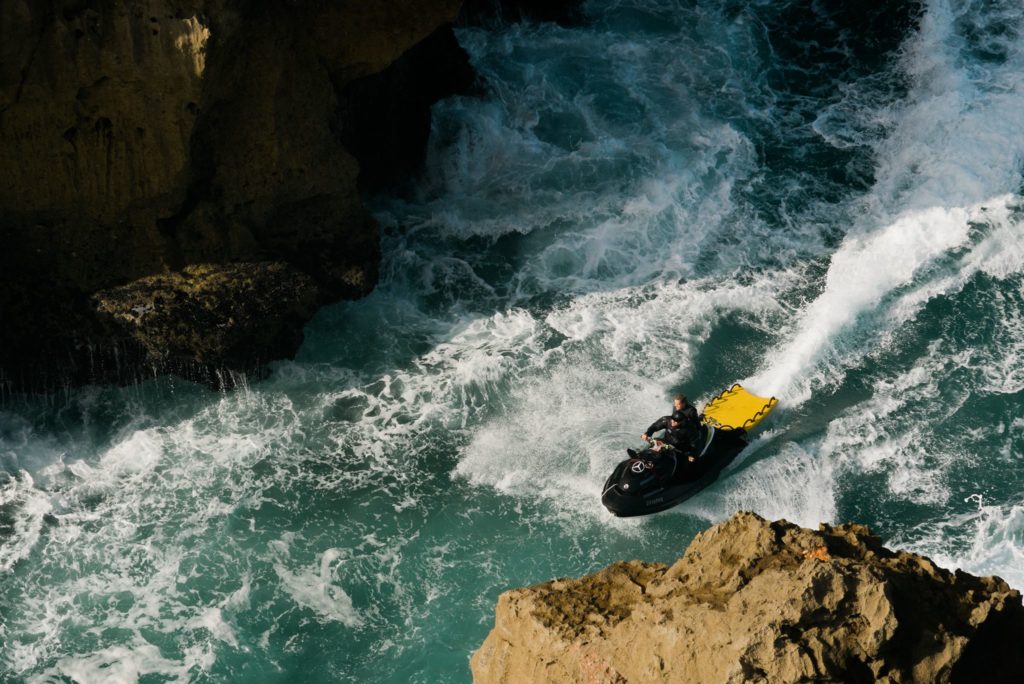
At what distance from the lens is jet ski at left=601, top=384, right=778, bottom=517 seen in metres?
14.6

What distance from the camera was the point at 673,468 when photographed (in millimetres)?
14766

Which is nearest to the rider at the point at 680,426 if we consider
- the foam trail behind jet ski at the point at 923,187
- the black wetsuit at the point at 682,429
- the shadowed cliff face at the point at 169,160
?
the black wetsuit at the point at 682,429

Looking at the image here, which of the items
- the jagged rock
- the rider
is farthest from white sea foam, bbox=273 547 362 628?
the rider

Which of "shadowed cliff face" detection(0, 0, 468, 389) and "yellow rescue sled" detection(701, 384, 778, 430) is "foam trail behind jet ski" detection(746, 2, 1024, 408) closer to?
"yellow rescue sled" detection(701, 384, 778, 430)

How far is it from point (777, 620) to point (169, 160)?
10.2 metres

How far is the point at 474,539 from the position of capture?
1473cm

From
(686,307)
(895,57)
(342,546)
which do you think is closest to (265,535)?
(342,546)

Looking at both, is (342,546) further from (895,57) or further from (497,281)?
(895,57)

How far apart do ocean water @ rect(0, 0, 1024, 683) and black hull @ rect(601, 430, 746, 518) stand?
0.25 m

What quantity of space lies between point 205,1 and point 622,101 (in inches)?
326

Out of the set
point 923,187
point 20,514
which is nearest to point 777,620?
point 20,514

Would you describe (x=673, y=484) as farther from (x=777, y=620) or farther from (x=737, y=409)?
(x=777, y=620)

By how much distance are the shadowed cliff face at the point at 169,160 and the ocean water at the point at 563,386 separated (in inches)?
36.0

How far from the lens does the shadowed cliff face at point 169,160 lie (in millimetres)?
14703
